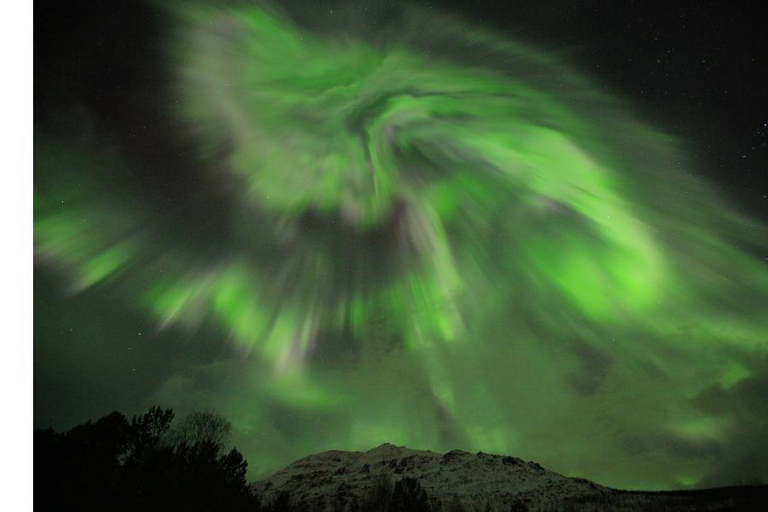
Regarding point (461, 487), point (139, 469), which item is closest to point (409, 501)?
point (139, 469)

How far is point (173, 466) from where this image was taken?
23.5 metres

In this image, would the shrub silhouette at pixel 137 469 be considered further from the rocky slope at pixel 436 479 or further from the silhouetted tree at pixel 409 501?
the rocky slope at pixel 436 479

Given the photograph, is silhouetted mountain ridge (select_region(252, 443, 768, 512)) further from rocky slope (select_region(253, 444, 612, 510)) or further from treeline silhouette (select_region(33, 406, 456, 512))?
treeline silhouette (select_region(33, 406, 456, 512))

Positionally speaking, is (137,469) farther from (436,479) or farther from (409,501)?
(436,479)

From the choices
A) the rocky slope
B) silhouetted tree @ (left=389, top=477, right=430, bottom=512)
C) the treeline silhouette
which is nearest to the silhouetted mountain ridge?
the rocky slope

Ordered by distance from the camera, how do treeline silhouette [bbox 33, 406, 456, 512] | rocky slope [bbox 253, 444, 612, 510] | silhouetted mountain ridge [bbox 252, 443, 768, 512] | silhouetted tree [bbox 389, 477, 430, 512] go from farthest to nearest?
rocky slope [bbox 253, 444, 612, 510] < silhouetted mountain ridge [bbox 252, 443, 768, 512] < silhouetted tree [bbox 389, 477, 430, 512] < treeline silhouette [bbox 33, 406, 456, 512]

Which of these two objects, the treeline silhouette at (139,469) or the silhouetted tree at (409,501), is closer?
the treeline silhouette at (139,469)

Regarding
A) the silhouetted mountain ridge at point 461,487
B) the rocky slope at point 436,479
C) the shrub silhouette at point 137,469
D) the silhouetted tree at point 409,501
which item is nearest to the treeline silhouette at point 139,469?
the shrub silhouette at point 137,469

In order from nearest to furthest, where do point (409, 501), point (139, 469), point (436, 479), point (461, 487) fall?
1. point (139, 469)
2. point (409, 501)
3. point (461, 487)
4. point (436, 479)

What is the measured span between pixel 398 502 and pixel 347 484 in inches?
3516

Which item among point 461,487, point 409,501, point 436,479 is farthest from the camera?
point 436,479

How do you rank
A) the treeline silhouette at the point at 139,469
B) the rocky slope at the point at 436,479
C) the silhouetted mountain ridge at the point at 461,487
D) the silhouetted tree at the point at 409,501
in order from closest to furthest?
the treeline silhouette at the point at 139,469 < the silhouetted tree at the point at 409,501 < the silhouetted mountain ridge at the point at 461,487 < the rocky slope at the point at 436,479
